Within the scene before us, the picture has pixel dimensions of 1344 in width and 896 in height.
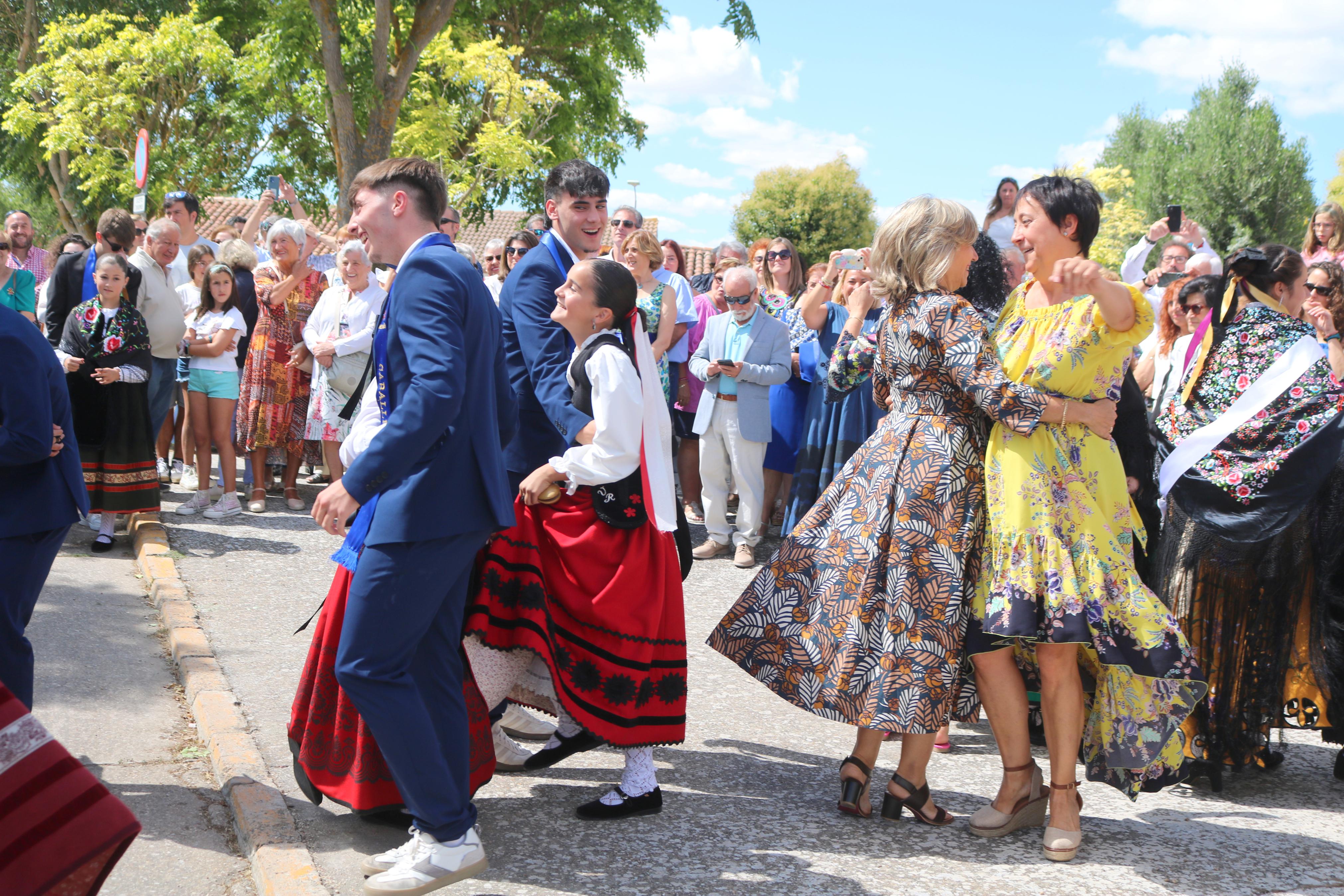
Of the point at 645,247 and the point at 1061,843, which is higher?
the point at 645,247

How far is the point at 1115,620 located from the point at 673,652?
4.58ft

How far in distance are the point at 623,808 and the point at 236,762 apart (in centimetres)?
142

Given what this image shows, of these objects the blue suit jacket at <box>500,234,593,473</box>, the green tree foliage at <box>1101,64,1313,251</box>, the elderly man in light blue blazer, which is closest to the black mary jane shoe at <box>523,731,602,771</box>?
the blue suit jacket at <box>500,234,593,473</box>

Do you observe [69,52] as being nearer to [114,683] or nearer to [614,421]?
[114,683]

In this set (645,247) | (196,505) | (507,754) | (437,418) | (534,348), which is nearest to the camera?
(437,418)

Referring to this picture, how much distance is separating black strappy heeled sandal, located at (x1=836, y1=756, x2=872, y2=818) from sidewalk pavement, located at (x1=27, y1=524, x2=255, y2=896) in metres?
1.89

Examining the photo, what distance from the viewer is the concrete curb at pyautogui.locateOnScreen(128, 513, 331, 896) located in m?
3.13

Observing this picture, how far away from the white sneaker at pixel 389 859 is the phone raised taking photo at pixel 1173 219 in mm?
6383

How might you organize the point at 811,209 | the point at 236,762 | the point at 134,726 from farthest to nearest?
the point at 811,209
the point at 134,726
the point at 236,762

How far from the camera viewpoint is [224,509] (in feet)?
26.9

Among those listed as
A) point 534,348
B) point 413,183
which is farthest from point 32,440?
point 534,348

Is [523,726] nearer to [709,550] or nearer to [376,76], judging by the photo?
[709,550]

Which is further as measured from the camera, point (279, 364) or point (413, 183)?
point (279, 364)

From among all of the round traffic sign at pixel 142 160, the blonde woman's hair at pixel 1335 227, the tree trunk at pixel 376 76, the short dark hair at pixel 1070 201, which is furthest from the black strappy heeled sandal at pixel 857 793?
the tree trunk at pixel 376 76
